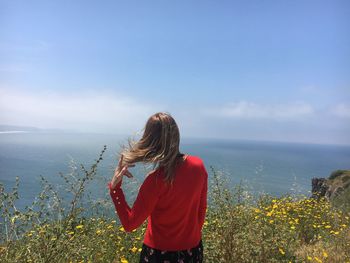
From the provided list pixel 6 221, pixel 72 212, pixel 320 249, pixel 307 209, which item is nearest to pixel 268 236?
pixel 320 249

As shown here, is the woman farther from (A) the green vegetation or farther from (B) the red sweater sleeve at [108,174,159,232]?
(A) the green vegetation

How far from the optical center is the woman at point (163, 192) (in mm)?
2682

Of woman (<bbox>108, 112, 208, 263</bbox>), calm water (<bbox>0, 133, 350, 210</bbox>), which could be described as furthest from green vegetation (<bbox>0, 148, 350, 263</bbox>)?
woman (<bbox>108, 112, 208, 263</bbox>)

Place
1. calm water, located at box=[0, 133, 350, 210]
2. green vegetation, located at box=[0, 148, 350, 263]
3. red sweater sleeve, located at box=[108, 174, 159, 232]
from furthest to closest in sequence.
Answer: calm water, located at box=[0, 133, 350, 210]
green vegetation, located at box=[0, 148, 350, 263]
red sweater sleeve, located at box=[108, 174, 159, 232]

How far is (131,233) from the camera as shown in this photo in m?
5.20

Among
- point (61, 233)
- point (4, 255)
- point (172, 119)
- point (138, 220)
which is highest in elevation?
point (172, 119)

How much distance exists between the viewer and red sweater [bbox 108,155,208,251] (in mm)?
2676

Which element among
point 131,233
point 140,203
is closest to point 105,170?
point 131,233

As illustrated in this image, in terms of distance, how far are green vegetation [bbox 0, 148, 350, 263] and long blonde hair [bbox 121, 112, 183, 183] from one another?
32.4 inches

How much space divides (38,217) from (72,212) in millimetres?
391

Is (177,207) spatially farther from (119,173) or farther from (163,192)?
(119,173)

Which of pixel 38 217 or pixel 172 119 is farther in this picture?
pixel 38 217

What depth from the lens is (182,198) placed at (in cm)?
279

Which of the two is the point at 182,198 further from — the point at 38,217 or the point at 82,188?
the point at 38,217
